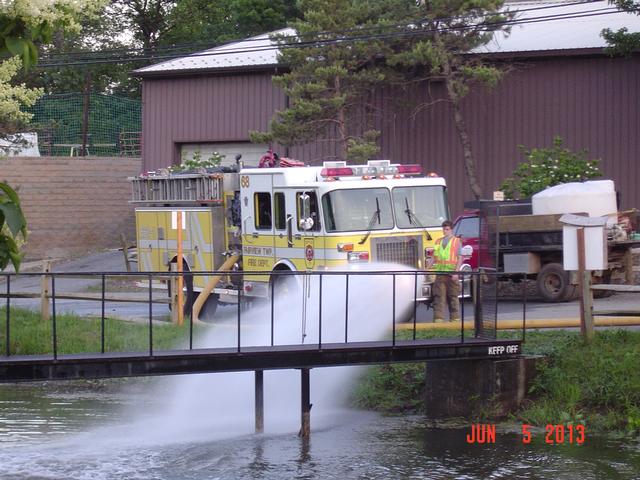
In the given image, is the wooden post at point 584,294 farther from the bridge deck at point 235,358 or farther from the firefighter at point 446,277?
the firefighter at point 446,277

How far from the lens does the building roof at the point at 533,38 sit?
1220 inches

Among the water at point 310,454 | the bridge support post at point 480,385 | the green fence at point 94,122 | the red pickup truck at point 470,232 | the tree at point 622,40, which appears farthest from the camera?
the green fence at point 94,122

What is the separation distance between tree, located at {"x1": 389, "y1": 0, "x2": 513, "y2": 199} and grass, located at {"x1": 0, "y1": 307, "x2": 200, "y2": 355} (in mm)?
13133

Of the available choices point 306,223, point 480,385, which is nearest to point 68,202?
point 306,223

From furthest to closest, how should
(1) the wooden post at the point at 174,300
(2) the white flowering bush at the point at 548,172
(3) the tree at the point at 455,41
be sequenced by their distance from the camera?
(3) the tree at the point at 455,41, (2) the white flowering bush at the point at 548,172, (1) the wooden post at the point at 174,300

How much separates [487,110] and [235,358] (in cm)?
2190

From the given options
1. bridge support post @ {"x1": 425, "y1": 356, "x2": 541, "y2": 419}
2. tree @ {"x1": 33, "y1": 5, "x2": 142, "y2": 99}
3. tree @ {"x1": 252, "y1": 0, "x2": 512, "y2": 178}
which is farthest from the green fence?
bridge support post @ {"x1": 425, "y1": 356, "x2": 541, "y2": 419}

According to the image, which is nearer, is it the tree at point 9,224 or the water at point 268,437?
the tree at point 9,224

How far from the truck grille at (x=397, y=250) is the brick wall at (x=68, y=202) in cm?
2278

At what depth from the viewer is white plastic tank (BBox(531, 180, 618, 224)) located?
2170 cm

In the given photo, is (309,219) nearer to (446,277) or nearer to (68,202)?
(446,277)

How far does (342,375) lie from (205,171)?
797 cm

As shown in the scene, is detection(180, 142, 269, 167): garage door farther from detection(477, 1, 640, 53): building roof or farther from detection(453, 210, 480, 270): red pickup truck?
detection(453, 210, 480, 270): red pickup truck
